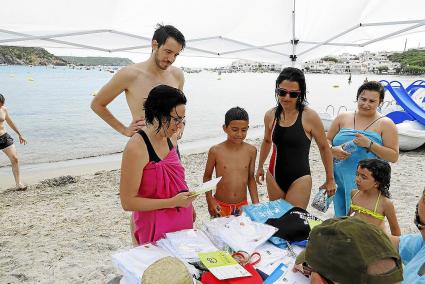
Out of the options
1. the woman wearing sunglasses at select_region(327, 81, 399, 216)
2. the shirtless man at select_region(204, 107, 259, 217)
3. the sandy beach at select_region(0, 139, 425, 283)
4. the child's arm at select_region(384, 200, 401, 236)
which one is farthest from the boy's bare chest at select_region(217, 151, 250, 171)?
the sandy beach at select_region(0, 139, 425, 283)

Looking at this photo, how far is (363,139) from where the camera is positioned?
10.0 feet

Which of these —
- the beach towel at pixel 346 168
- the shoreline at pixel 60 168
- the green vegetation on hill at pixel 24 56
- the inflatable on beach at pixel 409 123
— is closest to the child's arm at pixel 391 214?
the beach towel at pixel 346 168

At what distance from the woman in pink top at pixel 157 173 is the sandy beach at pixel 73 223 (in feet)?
6.31

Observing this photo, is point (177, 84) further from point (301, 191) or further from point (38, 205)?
point (38, 205)

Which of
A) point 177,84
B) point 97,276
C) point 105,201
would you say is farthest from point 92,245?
point 177,84

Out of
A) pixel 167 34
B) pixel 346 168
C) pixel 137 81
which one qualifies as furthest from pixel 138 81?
pixel 346 168

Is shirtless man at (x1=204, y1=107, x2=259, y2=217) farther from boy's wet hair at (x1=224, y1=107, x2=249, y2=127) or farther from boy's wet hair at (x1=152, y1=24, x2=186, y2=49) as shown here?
boy's wet hair at (x1=152, y1=24, x2=186, y2=49)

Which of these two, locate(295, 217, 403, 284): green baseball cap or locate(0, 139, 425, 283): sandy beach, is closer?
locate(295, 217, 403, 284): green baseball cap

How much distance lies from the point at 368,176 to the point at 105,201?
4904mm

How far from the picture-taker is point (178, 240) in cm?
183

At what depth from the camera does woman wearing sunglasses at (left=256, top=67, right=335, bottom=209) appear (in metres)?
2.86

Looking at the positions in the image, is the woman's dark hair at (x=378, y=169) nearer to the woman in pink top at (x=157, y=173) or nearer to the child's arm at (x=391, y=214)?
the child's arm at (x=391, y=214)

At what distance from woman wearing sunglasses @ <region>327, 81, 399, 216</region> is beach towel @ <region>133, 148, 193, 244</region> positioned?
1826 millimetres

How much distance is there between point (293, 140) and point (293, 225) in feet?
3.74
